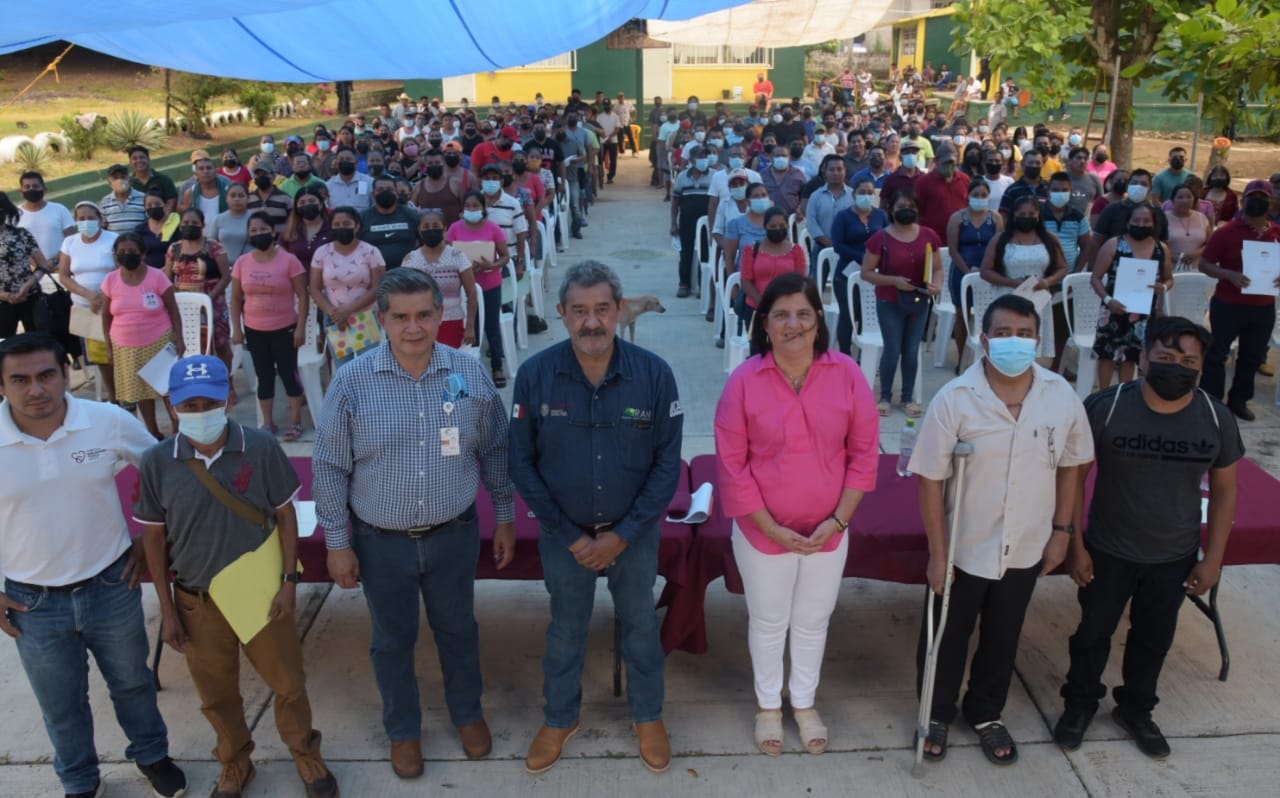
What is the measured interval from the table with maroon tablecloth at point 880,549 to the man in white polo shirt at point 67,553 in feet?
6.76

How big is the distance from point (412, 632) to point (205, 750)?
1085mm

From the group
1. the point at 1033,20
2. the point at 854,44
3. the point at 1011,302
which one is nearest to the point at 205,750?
the point at 1011,302

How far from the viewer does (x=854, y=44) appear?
170ft

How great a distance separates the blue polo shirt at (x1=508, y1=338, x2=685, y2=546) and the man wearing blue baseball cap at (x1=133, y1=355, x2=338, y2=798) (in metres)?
0.85

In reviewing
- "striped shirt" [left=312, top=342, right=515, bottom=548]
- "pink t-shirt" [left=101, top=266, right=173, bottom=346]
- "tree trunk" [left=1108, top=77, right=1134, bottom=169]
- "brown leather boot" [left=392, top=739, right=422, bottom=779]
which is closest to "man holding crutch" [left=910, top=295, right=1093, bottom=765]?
"striped shirt" [left=312, top=342, right=515, bottom=548]

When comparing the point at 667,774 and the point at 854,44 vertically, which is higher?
the point at 854,44

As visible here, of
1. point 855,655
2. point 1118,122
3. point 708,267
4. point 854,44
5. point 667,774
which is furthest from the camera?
point 854,44

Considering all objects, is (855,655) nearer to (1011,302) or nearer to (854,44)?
(1011,302)

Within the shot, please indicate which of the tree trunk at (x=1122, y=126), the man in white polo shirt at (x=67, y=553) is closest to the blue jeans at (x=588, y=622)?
the man in white polo shirt at (x=67, y=553)

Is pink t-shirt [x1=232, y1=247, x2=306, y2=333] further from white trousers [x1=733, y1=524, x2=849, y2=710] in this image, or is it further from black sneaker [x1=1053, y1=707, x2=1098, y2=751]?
black sneaker [x1=1053, y1=707, x2=1098, y2=751]

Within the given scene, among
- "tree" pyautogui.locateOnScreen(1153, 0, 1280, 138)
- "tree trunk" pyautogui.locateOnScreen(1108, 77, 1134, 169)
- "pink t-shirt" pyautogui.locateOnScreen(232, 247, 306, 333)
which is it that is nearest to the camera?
"tree" pyautogui.locateOnScreen(1153, 0, 1280, 138)

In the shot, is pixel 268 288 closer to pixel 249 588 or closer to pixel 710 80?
pixel 249 588

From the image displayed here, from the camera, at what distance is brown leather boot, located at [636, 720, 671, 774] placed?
12.0 feet

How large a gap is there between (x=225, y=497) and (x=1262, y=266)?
669 centimetres
